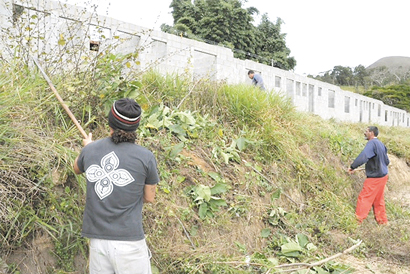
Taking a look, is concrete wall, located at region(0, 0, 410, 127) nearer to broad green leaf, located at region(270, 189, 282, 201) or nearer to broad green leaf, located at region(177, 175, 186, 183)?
broad green leaf, located at region(177, 175, 186, 183)

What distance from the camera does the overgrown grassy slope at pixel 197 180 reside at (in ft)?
12.1

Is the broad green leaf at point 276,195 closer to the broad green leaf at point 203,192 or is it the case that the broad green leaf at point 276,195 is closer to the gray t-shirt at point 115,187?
the broad green leaf at point 203,192

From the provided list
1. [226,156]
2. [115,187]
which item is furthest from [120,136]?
[226,156]

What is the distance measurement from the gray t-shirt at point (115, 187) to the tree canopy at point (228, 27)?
2401 cm

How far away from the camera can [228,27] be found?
93.6ft

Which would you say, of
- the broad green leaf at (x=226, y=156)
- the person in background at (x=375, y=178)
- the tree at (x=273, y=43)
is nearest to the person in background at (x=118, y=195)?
the broad green leaf at (x=226, y=156)

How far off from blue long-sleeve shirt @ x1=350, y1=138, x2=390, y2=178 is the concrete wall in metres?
2.14

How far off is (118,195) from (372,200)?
5658 mm

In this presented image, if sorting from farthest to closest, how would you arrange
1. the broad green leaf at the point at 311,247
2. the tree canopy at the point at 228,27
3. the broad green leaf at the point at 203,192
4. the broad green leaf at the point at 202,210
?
the tree canopy at the point at 228,27
the broad green leaf at the point at 311,247
the broad green leaf at the point at 203,192
the broad green leaf at the point at 202,210

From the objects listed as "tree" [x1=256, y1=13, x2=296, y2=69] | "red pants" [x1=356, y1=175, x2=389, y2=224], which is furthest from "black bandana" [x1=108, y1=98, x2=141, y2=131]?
"tree" [x1=256, y1=13, x2=296, y2=69]

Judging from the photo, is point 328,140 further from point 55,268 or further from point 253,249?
point 55,268

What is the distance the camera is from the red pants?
7207 millimetres

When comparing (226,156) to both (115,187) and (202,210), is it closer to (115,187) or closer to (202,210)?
(202,210)

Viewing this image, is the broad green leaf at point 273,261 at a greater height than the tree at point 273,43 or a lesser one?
lesser
